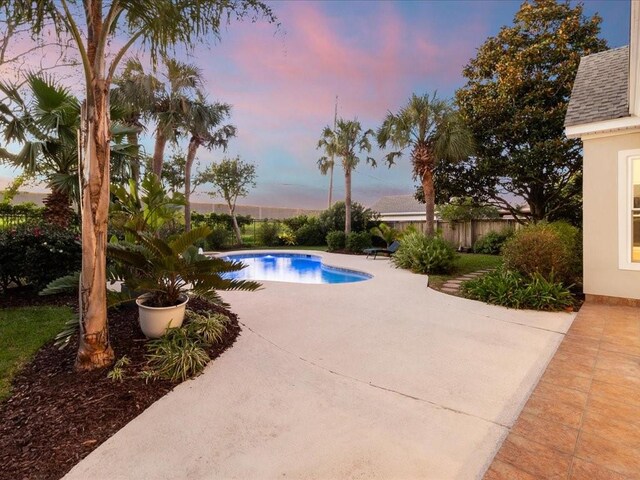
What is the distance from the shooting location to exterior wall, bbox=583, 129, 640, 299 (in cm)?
611

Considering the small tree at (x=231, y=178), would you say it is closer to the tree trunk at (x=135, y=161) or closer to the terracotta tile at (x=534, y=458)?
the tree trunk at (x=135, y=161)

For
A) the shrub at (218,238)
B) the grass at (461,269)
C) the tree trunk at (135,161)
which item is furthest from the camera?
the shrub at (218,238)

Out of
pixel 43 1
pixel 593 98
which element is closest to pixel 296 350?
pixel 43 1

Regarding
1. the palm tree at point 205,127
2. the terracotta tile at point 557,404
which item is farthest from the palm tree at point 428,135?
the terracotta tile at point 557,404

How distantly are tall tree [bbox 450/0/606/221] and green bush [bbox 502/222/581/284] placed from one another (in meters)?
6.33

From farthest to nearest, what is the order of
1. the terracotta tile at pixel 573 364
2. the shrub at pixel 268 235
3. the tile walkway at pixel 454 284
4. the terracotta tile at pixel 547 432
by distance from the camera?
the shrub at pixel 268 235, the tile walkway at pixel 454 284, the terracotta tile at pixel 573 364, the terracotta tile at pixel 547 432

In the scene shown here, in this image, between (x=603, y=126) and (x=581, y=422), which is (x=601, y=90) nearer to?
(x=603, y=126)

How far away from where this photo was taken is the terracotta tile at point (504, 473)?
2047mm

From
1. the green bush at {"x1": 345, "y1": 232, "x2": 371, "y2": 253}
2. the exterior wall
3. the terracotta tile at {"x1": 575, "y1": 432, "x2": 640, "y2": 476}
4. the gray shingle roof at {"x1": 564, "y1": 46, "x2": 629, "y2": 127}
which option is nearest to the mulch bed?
the terracotta tile at {"x1": 575, "y1": 432, "x2": 640, "y2": 476}

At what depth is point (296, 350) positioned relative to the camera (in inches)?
164

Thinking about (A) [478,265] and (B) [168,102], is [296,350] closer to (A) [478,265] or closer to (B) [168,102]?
(A) [478,265]

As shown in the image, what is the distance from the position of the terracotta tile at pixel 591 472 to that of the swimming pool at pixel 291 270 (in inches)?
304

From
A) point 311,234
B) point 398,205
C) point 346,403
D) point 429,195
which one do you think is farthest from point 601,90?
point 398,205

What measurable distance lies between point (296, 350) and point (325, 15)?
30.5 ft
